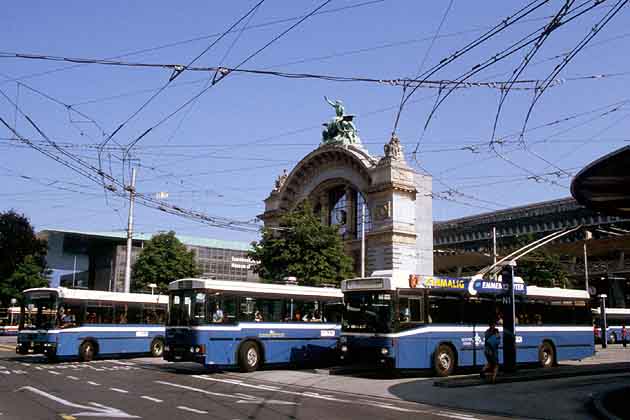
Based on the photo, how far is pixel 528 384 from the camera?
728 inches

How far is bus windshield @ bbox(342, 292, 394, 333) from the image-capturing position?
20.2m

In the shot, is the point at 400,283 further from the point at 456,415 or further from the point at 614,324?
the point at 614,324

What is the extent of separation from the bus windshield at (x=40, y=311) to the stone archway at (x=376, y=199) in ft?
94.7

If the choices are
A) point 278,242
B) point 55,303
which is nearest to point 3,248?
point 278,242

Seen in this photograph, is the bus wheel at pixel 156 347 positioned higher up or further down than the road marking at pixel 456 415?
higher up

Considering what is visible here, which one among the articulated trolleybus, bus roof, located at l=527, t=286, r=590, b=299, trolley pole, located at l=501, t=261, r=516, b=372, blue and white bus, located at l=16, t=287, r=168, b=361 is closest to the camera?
the articulated trolleybus

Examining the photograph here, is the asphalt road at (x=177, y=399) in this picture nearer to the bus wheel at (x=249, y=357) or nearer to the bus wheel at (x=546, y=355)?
the bus wheel at (x=249, y=357)

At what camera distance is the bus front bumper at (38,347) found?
25.0 m

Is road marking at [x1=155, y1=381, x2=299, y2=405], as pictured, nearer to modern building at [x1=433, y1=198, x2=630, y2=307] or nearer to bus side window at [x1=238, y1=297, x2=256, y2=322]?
bus side window at [x1=238, y1=297, x2=256, y2=322]

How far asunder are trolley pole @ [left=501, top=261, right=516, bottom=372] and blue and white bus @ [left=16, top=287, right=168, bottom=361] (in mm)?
14369

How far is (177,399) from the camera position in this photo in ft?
48.0

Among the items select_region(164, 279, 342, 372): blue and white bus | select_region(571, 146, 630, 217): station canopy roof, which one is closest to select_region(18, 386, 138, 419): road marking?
select_region(164, 279, 342, 372): blue and white bus

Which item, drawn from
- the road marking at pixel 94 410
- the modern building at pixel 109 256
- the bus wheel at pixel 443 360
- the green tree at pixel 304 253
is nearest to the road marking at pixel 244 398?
the road marking at pixel 94 410

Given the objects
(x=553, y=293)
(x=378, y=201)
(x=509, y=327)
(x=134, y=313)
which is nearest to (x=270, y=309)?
(x=509, y=327)
